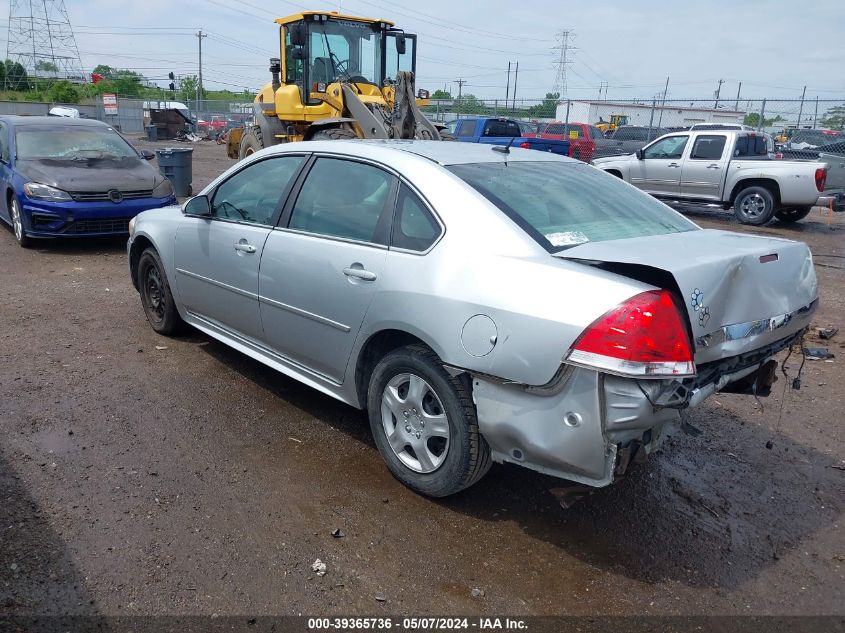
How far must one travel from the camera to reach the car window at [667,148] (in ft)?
47.9

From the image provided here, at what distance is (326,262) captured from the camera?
3.76 meters

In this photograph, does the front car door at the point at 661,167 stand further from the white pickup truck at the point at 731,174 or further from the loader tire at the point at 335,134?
the loader tire at the point at 335,134

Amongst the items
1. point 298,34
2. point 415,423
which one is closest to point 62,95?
point 298,34

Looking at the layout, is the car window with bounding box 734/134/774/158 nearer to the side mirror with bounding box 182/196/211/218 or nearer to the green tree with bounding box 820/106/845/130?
the green tree with bounding box 820/106/845/130

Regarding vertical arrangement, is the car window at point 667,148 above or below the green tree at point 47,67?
below

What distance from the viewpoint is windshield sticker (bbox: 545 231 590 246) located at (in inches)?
125

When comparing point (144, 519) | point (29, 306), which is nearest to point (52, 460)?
point (144, 519)

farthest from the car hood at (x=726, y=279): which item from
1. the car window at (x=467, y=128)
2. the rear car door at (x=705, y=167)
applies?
the car window at (x=467, y=128)

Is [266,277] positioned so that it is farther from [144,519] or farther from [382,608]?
[382,608]

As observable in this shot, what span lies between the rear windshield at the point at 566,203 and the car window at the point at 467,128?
14577 mm

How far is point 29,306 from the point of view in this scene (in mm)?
6641

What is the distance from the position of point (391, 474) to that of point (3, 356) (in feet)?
11.3

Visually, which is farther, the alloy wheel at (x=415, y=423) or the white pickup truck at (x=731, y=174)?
the white pickup truck at (x=731, y=174)

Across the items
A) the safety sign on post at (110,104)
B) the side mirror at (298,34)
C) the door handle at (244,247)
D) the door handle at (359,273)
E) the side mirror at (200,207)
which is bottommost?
the door handle at (244,247)
